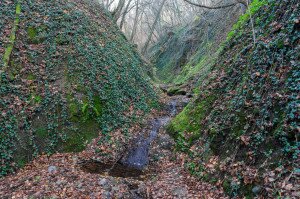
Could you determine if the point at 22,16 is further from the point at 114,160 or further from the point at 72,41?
the point at 114,160

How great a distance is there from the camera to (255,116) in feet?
20.1

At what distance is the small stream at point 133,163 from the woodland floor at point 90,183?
0.30m

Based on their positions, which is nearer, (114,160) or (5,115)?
(5,115)

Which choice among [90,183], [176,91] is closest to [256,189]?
[90,183]

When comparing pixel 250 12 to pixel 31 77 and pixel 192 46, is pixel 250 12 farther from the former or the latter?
pixel 192 46

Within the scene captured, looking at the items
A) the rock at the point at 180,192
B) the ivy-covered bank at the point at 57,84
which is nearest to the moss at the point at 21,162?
the ivy-covered bank at the point at 57,84

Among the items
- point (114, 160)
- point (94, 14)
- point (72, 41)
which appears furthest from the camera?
point (94, 14)

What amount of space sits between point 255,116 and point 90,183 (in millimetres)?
5209

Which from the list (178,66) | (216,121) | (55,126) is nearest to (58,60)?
(55,126)

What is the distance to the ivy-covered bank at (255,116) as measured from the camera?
194 inches

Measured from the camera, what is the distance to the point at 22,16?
Result: 12.0 m

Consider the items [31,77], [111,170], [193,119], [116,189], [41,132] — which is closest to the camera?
[116,189]

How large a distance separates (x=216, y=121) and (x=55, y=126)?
6.18 meters

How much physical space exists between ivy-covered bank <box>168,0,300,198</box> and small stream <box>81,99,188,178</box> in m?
1.59
